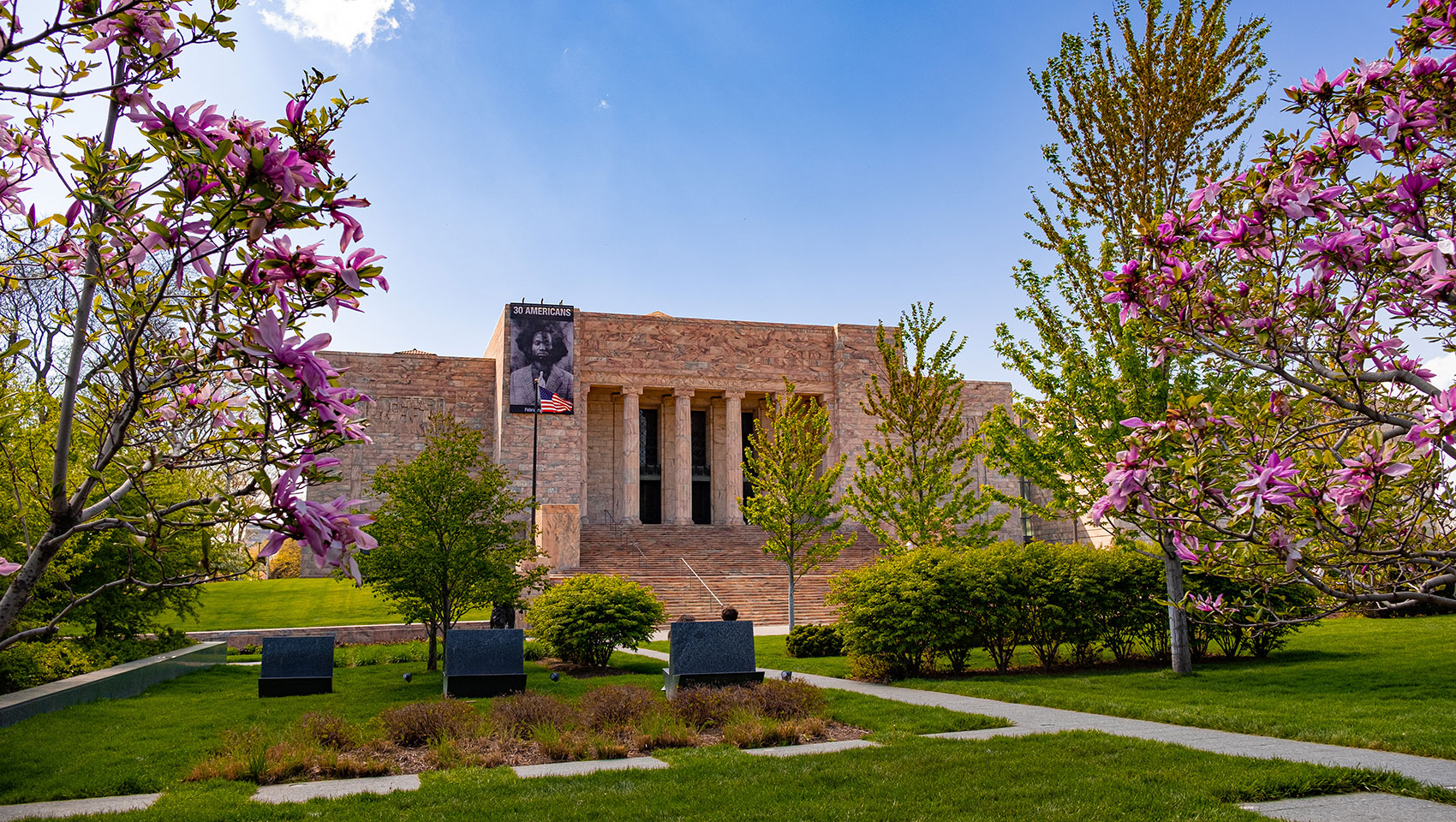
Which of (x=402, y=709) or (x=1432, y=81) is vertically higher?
(x=1432, y=81)

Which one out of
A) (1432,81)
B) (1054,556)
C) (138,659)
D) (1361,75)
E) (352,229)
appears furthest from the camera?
(138,659)

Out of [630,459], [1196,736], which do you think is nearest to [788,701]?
[1196,736]

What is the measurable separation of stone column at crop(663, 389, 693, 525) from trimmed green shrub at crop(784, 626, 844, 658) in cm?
2387

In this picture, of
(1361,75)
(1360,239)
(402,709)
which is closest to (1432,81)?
(1361,75)

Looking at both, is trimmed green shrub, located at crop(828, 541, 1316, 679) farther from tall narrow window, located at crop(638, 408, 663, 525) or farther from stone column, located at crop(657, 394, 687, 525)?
tall narrow window, located at crop(638, 408, 663, 525)

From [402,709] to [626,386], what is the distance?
1354 inches

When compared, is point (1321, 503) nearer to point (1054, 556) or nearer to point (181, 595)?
point (1054, 556)

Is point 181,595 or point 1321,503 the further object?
point 181,595

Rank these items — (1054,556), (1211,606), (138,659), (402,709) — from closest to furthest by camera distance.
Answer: (1211,606) → (402,709) → (1054,556) → (138,659)

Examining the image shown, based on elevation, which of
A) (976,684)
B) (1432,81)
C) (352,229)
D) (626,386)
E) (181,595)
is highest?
(626,386)

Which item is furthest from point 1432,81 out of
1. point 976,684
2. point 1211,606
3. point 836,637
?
point 836,637

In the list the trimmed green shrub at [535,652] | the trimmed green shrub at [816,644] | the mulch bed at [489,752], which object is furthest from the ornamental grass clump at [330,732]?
the trimmed green shrub at [816,644]

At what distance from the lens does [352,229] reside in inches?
113

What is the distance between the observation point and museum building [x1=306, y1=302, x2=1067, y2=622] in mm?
41188
